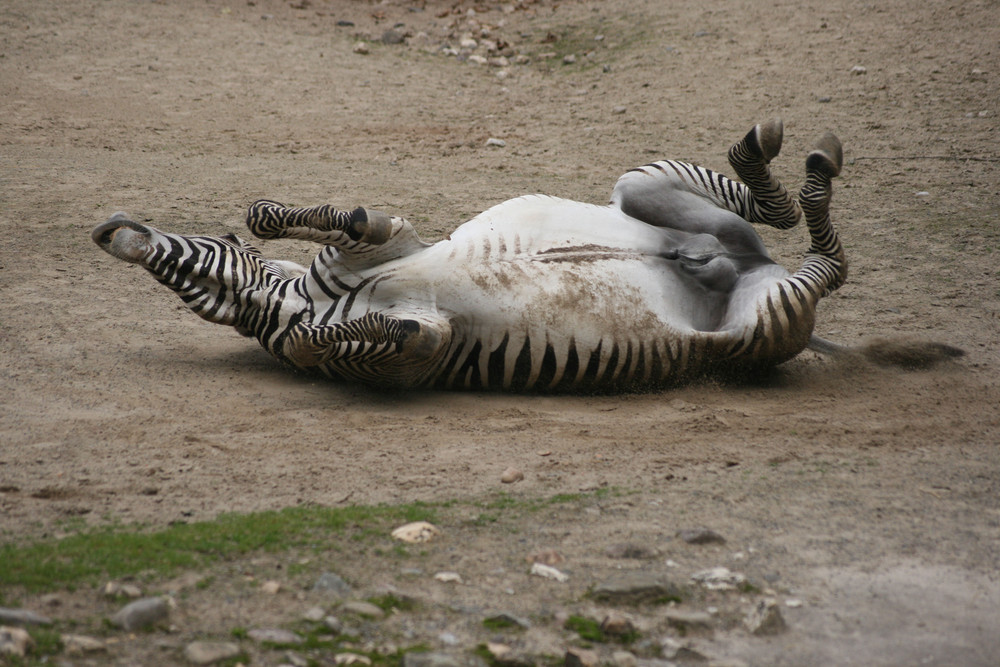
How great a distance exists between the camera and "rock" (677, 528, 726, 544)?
331cm

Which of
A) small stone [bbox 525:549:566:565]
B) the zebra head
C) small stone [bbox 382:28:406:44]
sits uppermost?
small stone [bbox 382:28:406:44]

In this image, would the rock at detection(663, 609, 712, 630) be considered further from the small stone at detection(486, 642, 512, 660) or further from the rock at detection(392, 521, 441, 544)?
the rock at detection(392, 521, 441, 544)

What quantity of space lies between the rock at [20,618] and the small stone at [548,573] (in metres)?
1.45

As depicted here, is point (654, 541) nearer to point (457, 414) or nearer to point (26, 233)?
point (457, 414)

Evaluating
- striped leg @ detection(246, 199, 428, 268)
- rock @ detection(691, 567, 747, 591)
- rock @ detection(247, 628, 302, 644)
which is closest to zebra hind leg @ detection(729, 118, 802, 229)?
striped leg @ detection(246, 199, 428, 268)

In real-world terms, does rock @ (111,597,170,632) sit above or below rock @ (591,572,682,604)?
below

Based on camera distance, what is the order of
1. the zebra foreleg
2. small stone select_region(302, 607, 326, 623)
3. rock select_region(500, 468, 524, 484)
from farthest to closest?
1. the zebra foreleg
2. rock select_region(500, 468, 524, 484)
3. small stone select_region(302, 607, 326, 623)

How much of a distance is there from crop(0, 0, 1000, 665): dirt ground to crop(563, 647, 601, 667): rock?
1.01 feet

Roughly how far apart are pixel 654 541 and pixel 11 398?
3.16 metres

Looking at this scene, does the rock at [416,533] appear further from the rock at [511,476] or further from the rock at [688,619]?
the rock at [688,619]

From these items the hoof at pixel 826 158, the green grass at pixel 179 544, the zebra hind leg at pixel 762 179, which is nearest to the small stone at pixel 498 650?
the green grass at pixel 179 544

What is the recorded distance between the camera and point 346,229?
15.8ft

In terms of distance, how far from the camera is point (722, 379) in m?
5.26

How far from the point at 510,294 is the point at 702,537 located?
6.34 feet
